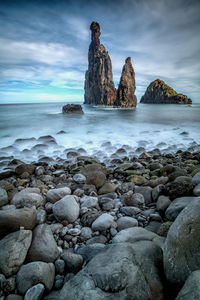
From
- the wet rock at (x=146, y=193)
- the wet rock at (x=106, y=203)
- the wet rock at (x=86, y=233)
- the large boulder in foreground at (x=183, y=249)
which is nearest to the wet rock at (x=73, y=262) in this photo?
the wet rock at (x=86, y=233)

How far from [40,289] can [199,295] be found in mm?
1432

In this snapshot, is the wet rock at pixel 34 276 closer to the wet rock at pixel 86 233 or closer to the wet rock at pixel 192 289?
the wet rock at pixel 86 233

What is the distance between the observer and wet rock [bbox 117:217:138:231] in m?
2.54

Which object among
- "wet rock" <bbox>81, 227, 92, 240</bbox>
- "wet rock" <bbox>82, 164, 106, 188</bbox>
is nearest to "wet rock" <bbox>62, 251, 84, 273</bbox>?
"wet rock" <bbox>81, 227, 92, 240</bbox>

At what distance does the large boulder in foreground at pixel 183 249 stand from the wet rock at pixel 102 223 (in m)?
1.17

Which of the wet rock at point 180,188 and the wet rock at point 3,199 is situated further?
the wet rock at point 3,199

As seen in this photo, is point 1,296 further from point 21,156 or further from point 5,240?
point 21,156

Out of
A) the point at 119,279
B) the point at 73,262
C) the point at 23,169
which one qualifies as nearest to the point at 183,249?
the point at 119,279

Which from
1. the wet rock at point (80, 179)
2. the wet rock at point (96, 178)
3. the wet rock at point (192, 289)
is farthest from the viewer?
the wet rock at point (80, 179)

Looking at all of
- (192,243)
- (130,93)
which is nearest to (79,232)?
(192,243)

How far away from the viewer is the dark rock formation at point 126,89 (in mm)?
61625

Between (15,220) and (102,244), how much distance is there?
1267 mm

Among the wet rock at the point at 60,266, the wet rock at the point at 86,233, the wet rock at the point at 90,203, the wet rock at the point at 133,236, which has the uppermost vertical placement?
the wet rock at the point at 133,236

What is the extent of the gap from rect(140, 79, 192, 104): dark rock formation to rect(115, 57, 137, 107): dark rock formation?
55.1 m
